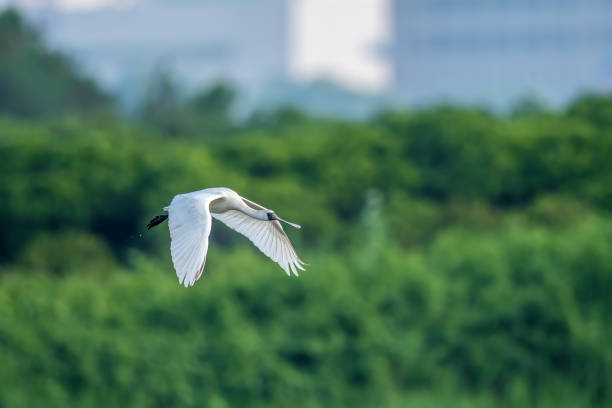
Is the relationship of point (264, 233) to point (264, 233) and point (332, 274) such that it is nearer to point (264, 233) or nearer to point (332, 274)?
→ point (264, 233)

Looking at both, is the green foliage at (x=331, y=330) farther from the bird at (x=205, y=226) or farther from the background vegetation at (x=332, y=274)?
the bird at (x=205, y=226)

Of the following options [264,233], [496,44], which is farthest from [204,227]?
[496,44]

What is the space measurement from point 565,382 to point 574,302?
113 cm

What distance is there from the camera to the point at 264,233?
629cm

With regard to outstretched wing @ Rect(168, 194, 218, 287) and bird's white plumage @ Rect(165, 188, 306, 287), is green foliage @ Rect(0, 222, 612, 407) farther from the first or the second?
outstretched wing @ Rect(168, 194, 218, 287)

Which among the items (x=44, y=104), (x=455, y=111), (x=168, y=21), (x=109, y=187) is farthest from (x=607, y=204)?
(x=168, y=21)

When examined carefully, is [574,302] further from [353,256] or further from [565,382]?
[353,256]

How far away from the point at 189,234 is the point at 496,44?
84.7 m

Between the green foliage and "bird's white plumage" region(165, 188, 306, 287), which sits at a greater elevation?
"bird's white plumage" region(165, 188, 306, 287)

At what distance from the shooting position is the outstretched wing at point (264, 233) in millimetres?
6070

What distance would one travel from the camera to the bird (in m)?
5.02

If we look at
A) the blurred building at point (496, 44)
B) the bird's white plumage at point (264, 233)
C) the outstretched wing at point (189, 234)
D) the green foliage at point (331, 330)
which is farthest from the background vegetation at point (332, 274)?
the blurred building at point (496, 44)

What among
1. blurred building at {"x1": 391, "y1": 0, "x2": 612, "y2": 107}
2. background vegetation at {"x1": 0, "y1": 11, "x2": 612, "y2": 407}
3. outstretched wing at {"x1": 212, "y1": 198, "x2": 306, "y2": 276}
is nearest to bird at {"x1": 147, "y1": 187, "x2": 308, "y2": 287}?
outstretched wing at {"x1": 212, "y1": 198, "x2": 306, "y2": 276}

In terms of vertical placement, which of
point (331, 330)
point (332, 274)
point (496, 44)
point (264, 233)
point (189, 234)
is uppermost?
point (189, 234)
